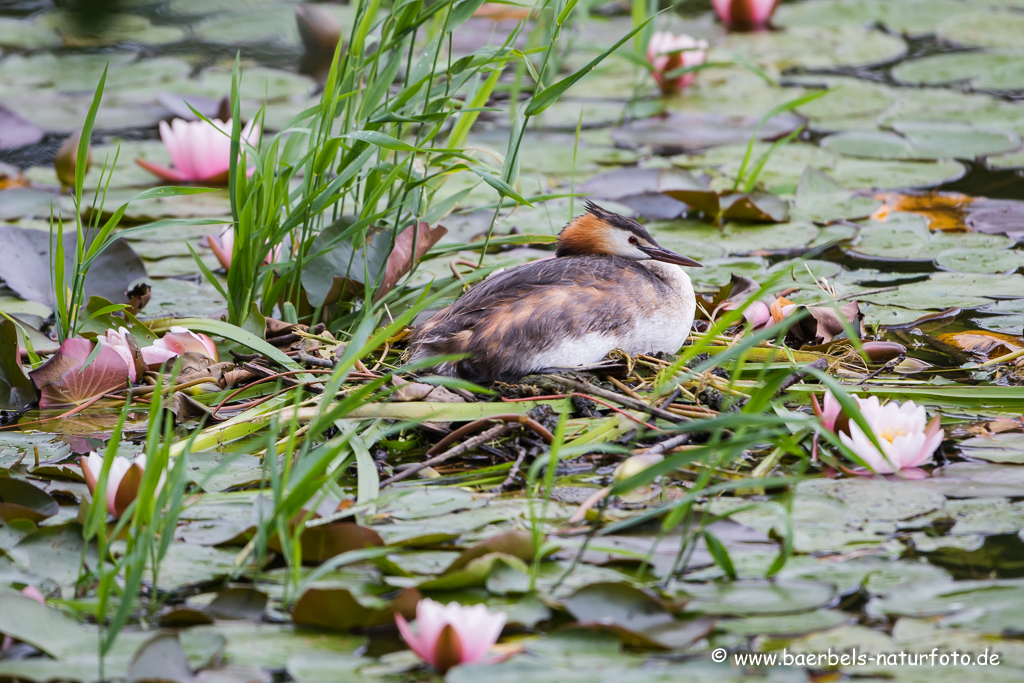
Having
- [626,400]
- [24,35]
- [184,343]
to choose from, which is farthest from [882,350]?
[24,35]

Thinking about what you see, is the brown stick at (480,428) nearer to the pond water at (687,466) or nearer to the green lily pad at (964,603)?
the pond water at (687,466)

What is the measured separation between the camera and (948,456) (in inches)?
118

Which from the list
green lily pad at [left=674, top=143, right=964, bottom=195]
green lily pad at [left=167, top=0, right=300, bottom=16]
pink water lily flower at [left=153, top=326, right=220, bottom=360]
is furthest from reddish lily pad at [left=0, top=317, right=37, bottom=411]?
green lily pad at [left=674, top=143, right=964, bottom=195]

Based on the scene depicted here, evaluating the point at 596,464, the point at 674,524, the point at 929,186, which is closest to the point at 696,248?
the point at 929,186

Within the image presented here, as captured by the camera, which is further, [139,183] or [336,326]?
[139,183]

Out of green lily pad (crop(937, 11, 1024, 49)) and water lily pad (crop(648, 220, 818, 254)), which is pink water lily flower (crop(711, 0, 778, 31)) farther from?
water lily pad (crop(648, 220, 818, 254))

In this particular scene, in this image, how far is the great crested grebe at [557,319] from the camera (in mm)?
3391

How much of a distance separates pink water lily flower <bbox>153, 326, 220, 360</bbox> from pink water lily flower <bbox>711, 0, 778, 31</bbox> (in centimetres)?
576

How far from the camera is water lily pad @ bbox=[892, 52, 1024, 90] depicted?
6.71 metres

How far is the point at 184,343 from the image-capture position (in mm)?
3750

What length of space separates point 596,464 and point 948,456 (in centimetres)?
103

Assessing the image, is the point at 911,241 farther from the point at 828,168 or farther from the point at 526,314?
the point at 526,314

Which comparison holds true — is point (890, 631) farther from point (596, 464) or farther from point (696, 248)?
point (696, 248)

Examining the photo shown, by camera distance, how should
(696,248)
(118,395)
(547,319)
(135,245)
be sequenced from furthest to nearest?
(135,245), (696,248), (118,395), (547,319)
